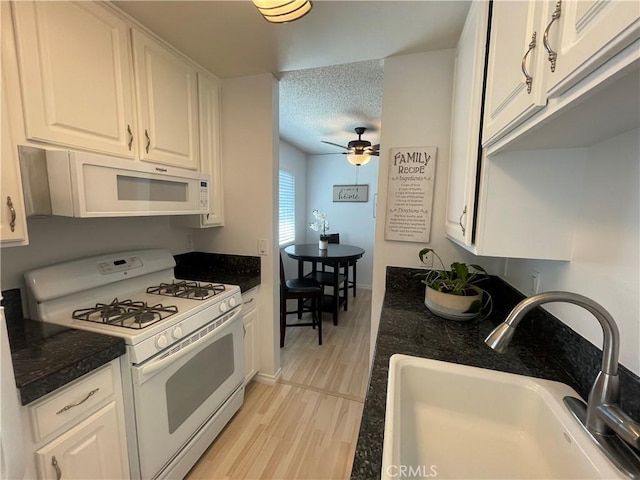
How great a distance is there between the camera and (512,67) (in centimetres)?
79

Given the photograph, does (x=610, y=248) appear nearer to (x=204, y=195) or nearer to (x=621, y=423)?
(x=621, y=423)

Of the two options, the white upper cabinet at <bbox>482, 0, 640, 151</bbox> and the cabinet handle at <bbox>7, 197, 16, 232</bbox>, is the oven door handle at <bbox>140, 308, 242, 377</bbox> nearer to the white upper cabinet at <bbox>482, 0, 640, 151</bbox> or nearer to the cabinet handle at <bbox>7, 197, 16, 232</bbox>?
the cabinet handle at <bbox>7, 197, 16, 232</bbox>

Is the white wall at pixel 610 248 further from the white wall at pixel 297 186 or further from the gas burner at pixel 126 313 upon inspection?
the white wall at pixel 297 186

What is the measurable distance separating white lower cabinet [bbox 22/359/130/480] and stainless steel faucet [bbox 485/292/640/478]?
135cm

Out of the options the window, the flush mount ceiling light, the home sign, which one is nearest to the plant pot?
the flush mount ceiling light

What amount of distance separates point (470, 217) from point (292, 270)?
367cm

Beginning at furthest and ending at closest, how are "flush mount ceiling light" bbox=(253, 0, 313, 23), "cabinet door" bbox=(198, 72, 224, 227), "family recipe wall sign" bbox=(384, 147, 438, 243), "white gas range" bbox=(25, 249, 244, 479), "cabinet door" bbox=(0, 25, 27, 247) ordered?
1. "cabinet door" bbox=(198, 72, 224, 227)
2. "family recipe wall sign" bbox=(384, 147, 438, 243)
3. "white gas range" bbox=(25, 249, 244, 479)
4. "flush mount ceiling light" bbox=(253, 0, 313, 23)
5. "cabinet door" bbox=(0, 25, 27, 247)

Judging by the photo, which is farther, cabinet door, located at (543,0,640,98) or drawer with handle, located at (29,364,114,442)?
drawer with handle, located at (29,364,114,442)

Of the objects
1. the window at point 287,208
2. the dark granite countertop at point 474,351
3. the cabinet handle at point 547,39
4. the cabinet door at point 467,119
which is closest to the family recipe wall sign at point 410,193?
the cabinet door at point 467,119

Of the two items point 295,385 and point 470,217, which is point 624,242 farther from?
point 295,385

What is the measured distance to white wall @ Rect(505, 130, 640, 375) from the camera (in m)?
0.71

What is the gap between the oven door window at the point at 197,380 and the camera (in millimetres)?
1346

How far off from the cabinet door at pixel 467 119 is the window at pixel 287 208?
2.90m

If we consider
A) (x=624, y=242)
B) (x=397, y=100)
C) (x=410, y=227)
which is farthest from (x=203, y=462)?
(x=397, y=100)
